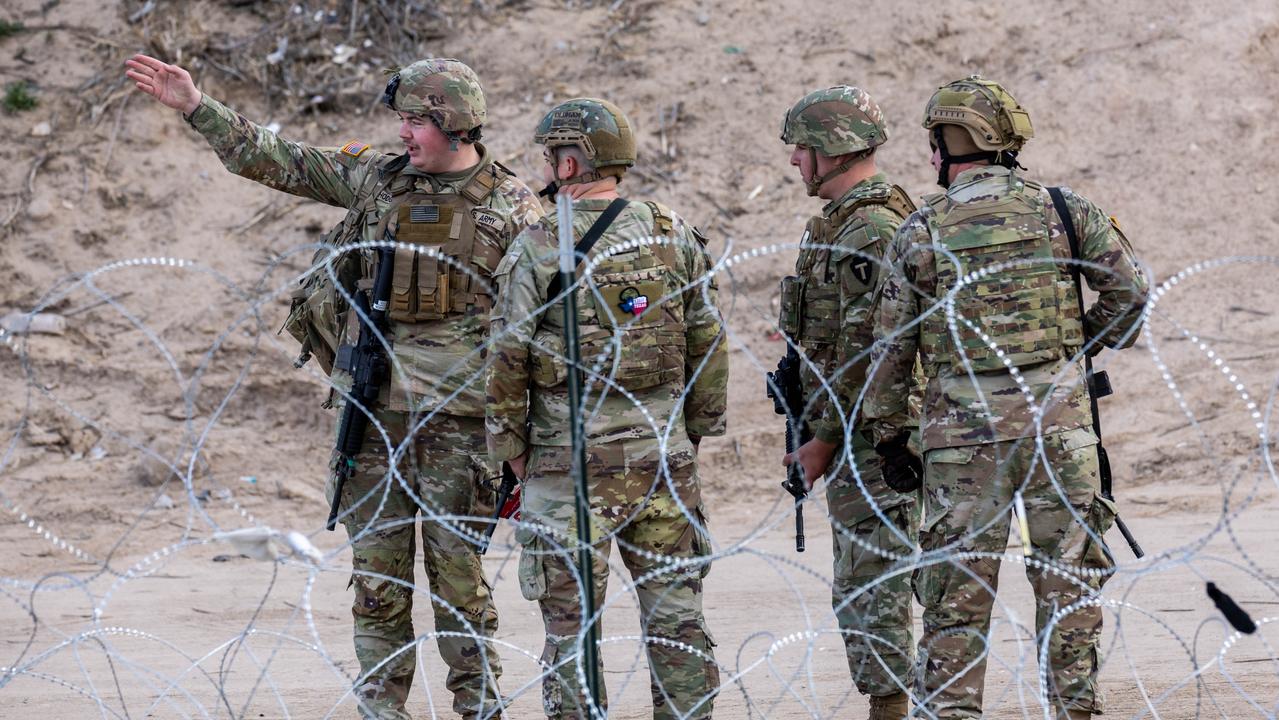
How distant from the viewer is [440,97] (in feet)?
16.9

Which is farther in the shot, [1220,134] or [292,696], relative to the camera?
[1220,134]

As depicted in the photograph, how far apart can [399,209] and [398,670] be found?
5.28ft

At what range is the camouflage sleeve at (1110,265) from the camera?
4.62 meters

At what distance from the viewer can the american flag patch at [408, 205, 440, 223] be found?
5.15 m

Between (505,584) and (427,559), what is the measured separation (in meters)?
2.76

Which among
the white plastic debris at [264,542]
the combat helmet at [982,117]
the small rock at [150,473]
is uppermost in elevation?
the combat helmet at [982,117]

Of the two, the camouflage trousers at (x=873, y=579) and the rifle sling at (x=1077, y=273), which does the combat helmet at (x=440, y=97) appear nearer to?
the camouflage trousers at (x=873, y=579)

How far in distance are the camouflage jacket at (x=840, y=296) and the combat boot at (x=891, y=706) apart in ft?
2.97

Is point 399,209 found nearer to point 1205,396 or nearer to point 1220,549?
point 1220,549

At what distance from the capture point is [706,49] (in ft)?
39.6

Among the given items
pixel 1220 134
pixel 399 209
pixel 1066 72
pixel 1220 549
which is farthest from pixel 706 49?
pixel 399 209

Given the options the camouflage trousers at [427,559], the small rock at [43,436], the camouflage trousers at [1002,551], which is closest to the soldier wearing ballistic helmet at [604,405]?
the camouflage trousers at [427,559]

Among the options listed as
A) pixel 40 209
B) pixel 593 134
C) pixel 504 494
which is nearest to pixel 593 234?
pixel 593 134

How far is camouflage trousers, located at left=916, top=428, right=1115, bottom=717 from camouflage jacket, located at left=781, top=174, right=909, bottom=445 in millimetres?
476
